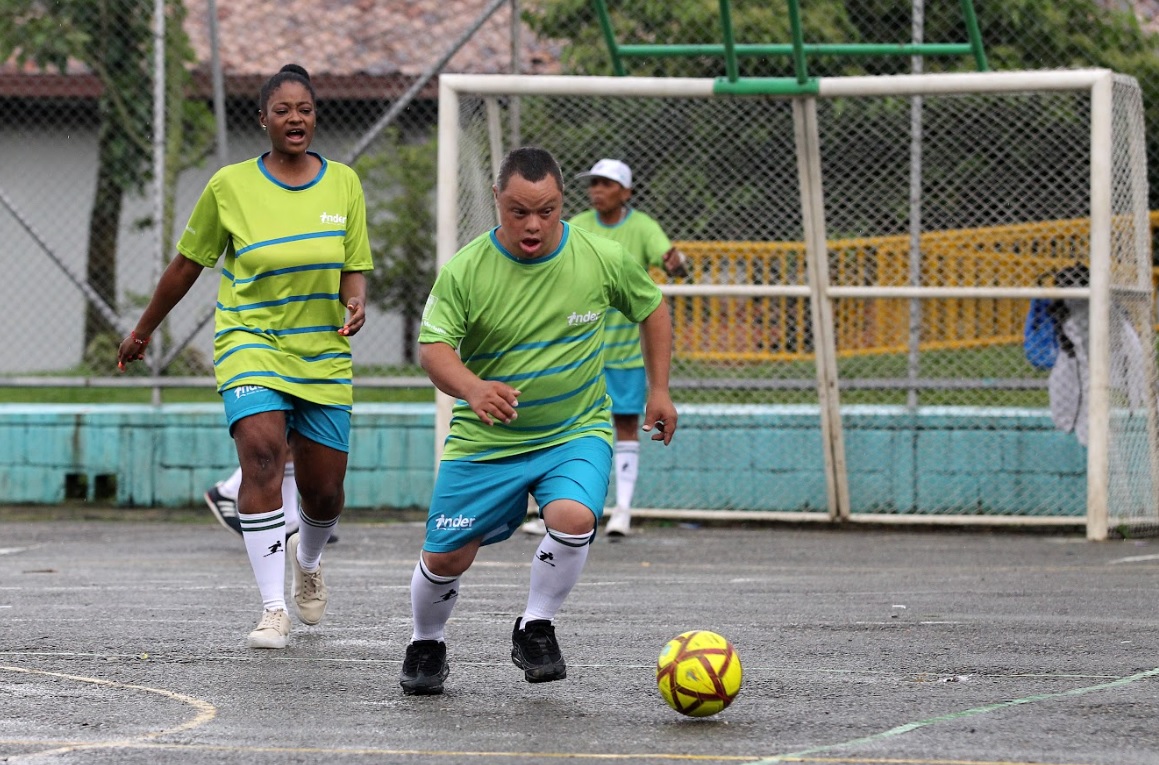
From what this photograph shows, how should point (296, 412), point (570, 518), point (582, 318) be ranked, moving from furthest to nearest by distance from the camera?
point (296, 412)
point (582, 318)
point (570, 518)

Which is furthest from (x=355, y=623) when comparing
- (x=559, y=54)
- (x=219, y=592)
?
(x=559, y=54)

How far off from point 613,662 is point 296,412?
5.20 ft

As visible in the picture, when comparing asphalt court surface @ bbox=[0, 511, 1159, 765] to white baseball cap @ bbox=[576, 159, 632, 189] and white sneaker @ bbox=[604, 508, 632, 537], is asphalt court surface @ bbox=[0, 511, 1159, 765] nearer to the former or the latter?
white sneaker @ bbox=[604, 508, 632, 537]

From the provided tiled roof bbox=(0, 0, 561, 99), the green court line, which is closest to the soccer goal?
tiled roof bbox=(0, 0, 561, 99)

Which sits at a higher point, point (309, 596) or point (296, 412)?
point (296, 412)

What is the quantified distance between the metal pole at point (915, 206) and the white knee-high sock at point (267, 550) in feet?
20.0

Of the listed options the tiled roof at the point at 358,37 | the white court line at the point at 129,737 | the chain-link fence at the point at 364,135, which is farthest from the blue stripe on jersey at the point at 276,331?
the tiled roof at the point at 358,37

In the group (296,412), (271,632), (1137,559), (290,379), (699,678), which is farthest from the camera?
(1137,559)

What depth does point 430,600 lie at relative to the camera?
19.1 feet

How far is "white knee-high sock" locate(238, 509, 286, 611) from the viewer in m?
6.88

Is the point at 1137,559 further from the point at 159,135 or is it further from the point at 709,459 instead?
the point at 159,135

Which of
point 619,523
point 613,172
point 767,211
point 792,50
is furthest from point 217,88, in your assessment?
point 619,523

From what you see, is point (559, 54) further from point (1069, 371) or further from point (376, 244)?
point (1069, 371)

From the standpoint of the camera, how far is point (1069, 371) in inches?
450
